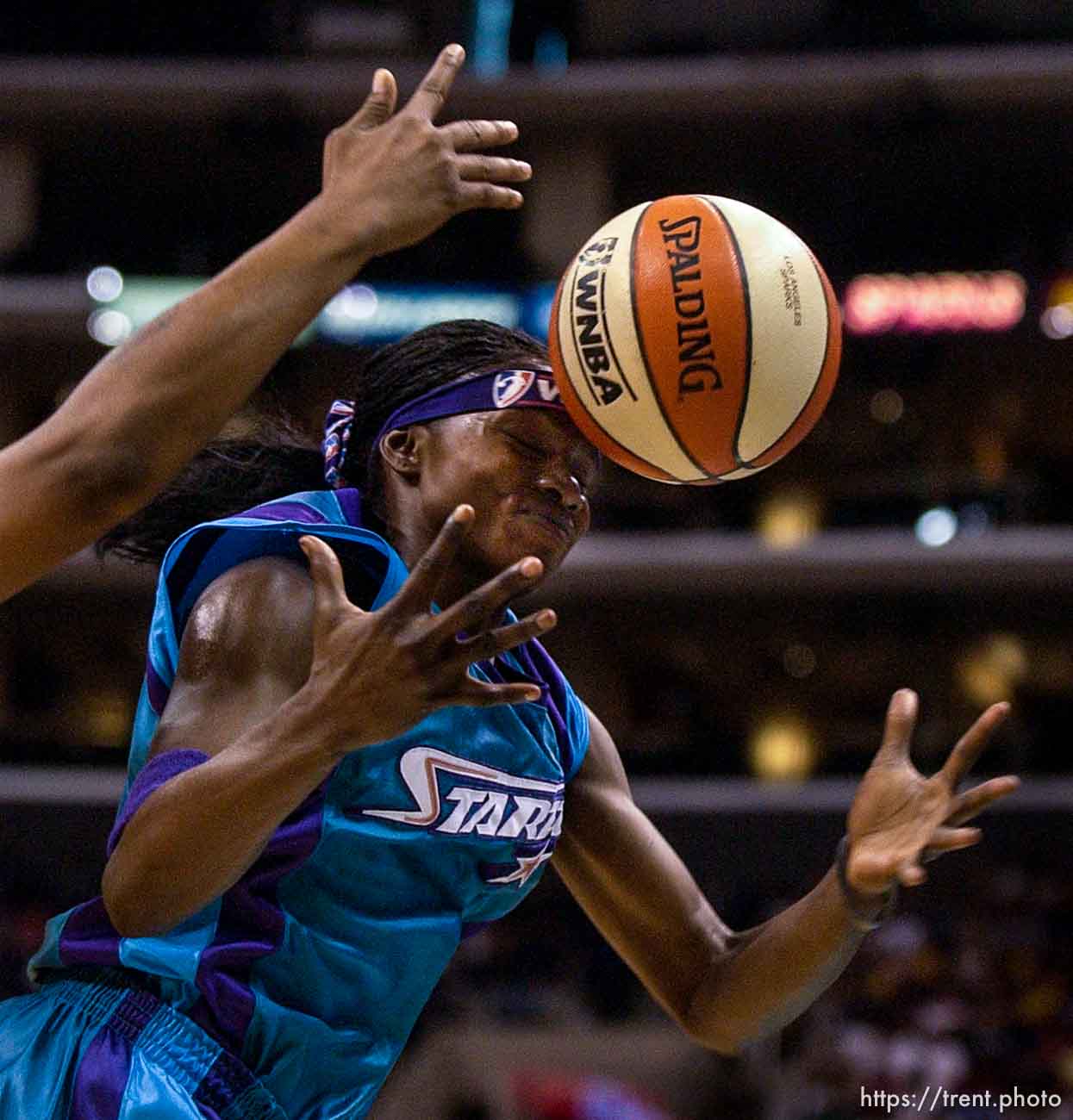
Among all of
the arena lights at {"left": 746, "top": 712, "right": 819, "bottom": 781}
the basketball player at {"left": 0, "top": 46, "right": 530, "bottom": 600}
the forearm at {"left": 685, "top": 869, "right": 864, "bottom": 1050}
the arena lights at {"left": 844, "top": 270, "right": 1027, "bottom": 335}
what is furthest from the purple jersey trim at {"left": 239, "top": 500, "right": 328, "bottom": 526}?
the arena lights at {"left": 844, "top": 270, "right": 1027, "bottom": 335}

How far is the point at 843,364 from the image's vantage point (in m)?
15.0

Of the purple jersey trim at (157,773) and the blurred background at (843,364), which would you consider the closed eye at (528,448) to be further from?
the blurred background at (843,364)

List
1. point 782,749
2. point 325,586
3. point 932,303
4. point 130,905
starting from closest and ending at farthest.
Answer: point 325,586 < point 130,905 < point 932,303 < point 782,749

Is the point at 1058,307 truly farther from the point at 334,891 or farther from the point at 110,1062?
the point at 110,1062

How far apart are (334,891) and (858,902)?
878mm

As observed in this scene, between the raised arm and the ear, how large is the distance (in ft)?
2.36

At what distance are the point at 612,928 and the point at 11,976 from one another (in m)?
8.89

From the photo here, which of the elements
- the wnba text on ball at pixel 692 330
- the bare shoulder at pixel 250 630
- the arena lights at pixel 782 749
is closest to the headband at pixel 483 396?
the wnba text on ball at pixel 692 330

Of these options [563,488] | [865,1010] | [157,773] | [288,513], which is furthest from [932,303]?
[157,773]

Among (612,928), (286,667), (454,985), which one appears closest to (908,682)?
(454,985)

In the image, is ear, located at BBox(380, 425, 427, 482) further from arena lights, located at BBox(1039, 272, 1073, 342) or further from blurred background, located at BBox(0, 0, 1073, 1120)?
arena lights, located at BBox(1039, 272, 1073, 342)

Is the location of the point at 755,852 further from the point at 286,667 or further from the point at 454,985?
the point at 286,667

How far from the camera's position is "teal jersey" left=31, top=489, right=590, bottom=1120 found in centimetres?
255

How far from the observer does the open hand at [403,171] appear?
1.76 meters
